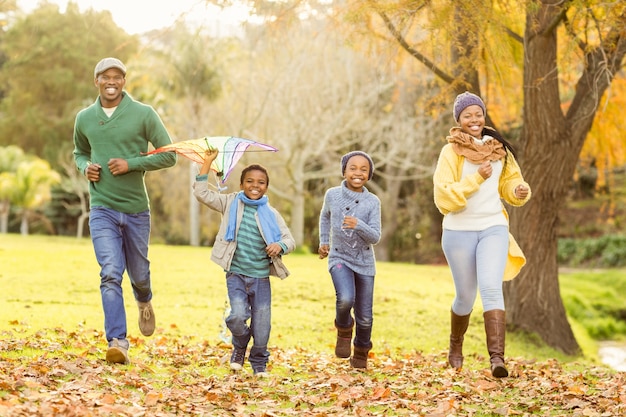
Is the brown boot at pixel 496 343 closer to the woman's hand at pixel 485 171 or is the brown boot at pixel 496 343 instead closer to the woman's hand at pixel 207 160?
the woman's hand at pixel 485 171

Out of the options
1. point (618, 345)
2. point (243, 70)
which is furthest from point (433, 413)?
point (243, 70)

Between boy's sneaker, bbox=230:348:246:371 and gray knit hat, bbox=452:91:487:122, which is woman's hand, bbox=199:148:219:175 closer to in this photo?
boy's sneaker, bbox=230:348:246:371

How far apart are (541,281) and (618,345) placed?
658 centimetres

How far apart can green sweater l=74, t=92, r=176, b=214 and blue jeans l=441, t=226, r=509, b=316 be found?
2271mm

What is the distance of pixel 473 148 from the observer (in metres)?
6.64

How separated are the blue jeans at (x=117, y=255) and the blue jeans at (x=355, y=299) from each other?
1520mm

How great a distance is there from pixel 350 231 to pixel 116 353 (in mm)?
2010

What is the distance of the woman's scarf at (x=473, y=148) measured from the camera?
6.62 metres

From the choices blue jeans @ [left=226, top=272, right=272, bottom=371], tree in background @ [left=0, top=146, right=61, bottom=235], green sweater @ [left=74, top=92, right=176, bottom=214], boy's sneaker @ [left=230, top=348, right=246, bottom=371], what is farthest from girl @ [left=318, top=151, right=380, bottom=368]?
tree in background @ [left=0, top=146, right=61, bottom=235]

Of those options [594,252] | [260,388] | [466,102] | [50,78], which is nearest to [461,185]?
[466,102]

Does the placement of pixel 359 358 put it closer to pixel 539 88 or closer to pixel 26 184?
pixel 539 88

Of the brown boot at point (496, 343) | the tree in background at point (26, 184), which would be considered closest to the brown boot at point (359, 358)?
the brown boot at point (496, 343)

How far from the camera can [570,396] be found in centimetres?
616

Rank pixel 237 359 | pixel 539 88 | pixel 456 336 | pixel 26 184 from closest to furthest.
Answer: pixel 237 359 → pixel 456 336 → pixel 539 88 → pixel 26 184
